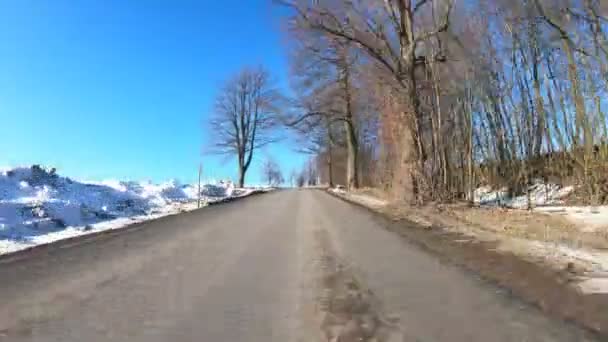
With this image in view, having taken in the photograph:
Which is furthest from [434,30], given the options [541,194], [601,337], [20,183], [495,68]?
[601,337]

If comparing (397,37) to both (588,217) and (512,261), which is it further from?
(512,261)

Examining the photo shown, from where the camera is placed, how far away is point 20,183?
1478 centimetres

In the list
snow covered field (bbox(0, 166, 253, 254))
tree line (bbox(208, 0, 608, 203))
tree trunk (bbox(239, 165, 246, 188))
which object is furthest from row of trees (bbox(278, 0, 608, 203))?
tree trunk (bbox(239, 165, 246, 188))

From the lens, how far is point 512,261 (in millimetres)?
7492

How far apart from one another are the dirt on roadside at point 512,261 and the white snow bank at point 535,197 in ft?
12.8

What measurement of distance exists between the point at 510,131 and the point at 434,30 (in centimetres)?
511

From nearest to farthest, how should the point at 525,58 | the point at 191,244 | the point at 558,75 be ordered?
the point at 191,244
the point at 558,75
the point at 525,58

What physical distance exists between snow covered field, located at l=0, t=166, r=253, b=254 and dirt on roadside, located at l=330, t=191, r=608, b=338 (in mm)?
7376

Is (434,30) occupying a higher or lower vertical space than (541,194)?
higher

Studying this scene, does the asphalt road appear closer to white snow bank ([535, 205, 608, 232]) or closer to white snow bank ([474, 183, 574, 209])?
white snow bank ([535, 205, 608, 232])

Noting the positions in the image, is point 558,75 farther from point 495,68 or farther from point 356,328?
point 356,328

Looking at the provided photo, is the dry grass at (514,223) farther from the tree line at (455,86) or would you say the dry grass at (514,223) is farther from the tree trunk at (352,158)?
the tree trunk at (352,158)

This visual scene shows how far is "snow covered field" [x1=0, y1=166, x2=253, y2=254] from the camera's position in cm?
1080

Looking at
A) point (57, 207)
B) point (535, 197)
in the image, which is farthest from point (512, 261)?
point (535, 197)
